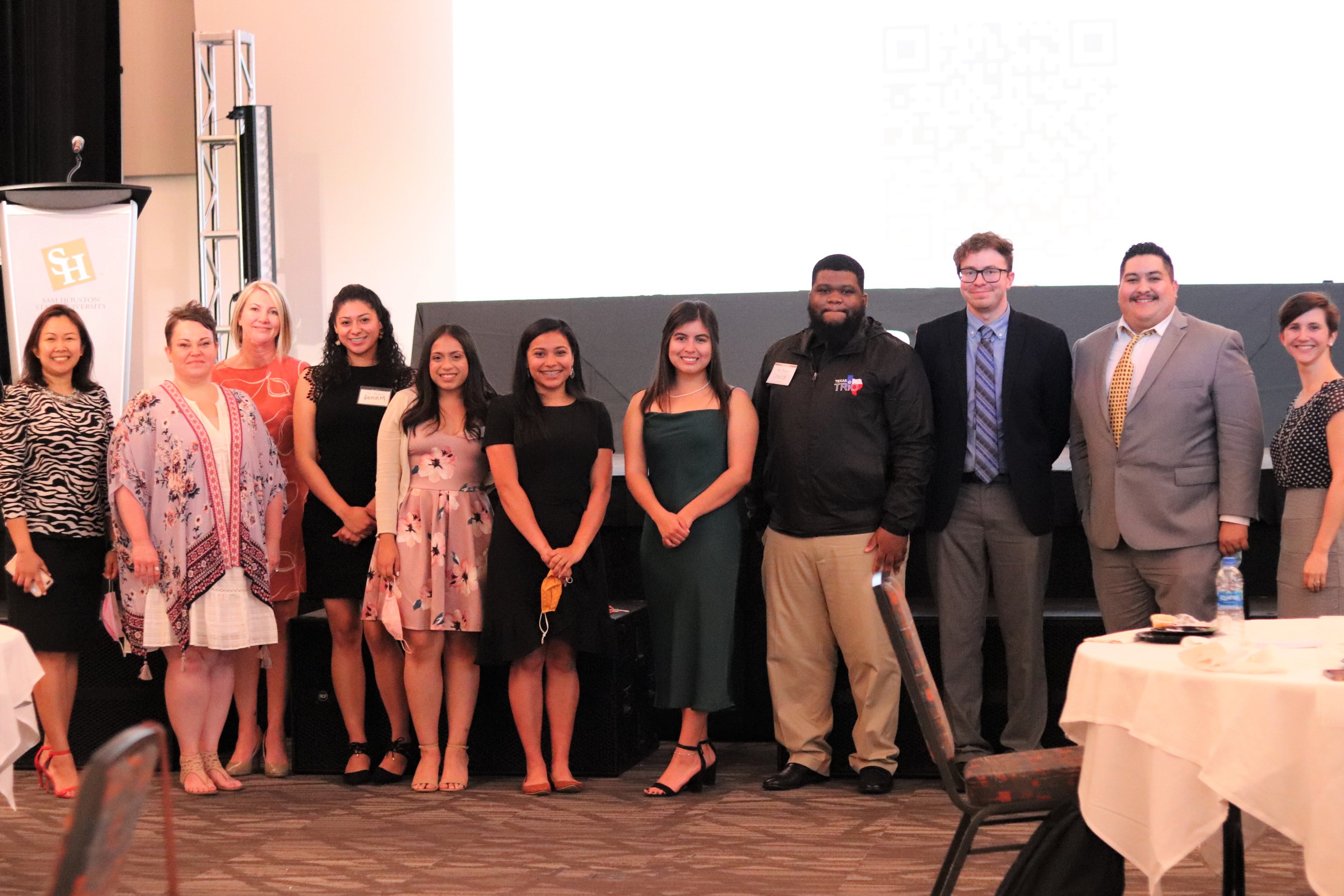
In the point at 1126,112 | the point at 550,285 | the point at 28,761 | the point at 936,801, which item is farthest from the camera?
the point at 550,285

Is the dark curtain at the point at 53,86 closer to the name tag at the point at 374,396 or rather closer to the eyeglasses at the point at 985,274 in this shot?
the name tag at the point at 374,396

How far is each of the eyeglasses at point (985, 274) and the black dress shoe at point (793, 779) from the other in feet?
5.15

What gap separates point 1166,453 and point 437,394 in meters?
2.16

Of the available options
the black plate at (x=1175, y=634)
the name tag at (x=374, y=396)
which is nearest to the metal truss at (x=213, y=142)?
the name tag at (x=374, y=396)

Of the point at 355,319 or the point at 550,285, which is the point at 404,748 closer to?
the point at 355,319

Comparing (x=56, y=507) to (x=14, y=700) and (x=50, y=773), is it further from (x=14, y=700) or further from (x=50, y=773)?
(x=14, y=700)

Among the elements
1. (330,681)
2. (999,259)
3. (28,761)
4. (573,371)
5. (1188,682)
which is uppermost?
(999,259)

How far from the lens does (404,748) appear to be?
14.1ft

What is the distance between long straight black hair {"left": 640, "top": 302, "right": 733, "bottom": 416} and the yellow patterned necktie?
3.64 ft

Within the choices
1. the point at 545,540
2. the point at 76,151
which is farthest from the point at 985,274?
the point at 76,151

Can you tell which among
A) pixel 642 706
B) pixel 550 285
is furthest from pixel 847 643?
pixel 550 285

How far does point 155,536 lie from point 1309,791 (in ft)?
10.6

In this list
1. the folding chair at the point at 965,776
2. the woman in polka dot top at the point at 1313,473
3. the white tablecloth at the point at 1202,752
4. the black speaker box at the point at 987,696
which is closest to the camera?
the white tablecloth at the point at 1202,752

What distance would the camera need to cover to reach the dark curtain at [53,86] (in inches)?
299
